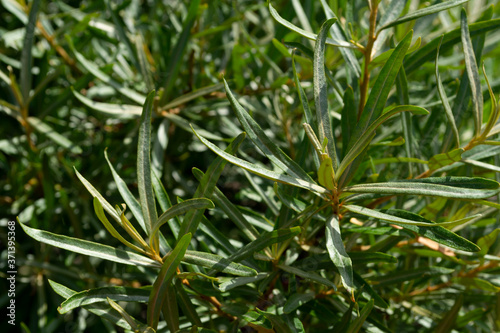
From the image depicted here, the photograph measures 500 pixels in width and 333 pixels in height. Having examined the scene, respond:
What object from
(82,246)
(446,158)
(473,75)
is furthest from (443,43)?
(82,246)

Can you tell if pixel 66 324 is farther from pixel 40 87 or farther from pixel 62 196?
pixel 40 87

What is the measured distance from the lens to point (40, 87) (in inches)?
42.8

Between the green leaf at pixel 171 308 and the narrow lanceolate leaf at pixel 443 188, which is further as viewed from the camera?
the green leaf at pixel 171 308

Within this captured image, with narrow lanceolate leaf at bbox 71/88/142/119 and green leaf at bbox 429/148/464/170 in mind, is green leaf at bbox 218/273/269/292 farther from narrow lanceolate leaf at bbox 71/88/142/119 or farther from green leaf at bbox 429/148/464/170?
narrow lanceolate leaf at bbox 71/88/142/119

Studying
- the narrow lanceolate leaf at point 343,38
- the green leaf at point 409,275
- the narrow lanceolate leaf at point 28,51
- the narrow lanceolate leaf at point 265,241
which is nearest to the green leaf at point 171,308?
the narrow lanceolate leaf at point 265,241

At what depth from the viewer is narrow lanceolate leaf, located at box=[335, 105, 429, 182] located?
0.53 meters

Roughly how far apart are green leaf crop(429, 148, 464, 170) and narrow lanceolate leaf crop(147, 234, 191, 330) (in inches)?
15.5

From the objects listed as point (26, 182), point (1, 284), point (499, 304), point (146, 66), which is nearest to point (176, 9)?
point (146, 66)

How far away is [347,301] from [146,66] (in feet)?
2.20

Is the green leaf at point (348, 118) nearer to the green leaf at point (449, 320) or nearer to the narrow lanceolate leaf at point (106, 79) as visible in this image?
the green leaf at point (449, 320)

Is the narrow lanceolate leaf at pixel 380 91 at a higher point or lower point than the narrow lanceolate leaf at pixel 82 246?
higher

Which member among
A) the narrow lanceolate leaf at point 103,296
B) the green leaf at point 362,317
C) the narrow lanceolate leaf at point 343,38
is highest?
the narrow lanceolate leaf at point 343,38

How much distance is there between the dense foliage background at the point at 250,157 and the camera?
716 millimetres

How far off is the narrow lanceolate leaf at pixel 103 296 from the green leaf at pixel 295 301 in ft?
0.67
